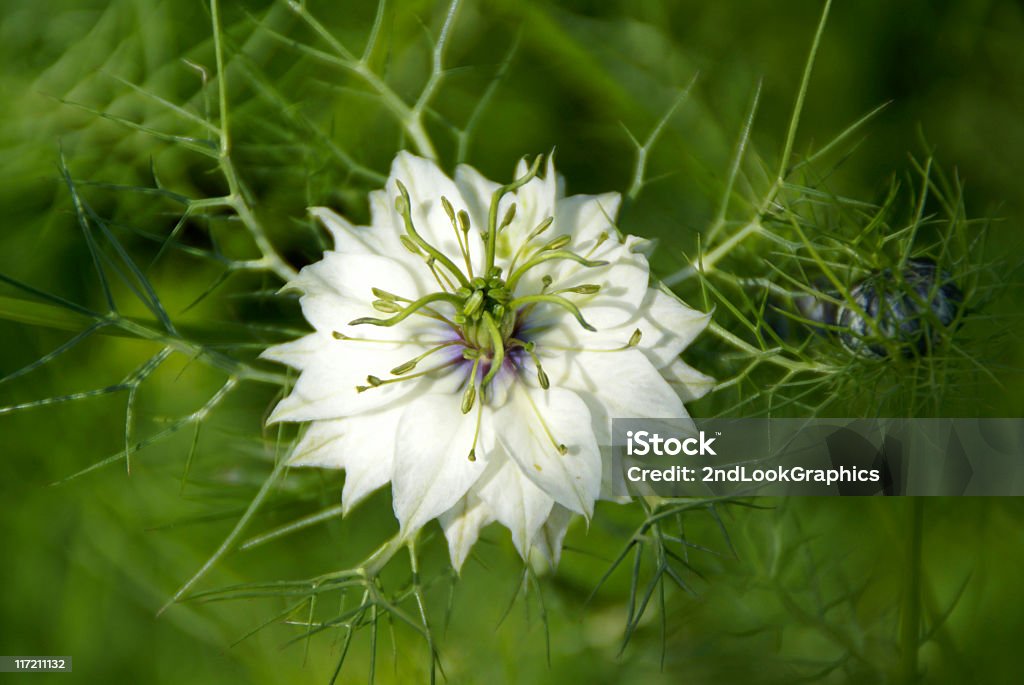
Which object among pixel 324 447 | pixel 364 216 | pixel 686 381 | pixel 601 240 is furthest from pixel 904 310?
pixel 364 216

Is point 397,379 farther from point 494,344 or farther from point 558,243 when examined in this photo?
point 558,243

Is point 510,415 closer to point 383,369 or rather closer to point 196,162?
point 383,369

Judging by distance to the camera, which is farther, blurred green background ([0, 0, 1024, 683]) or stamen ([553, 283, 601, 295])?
blurred green background ([0, 0, 1024, 683])

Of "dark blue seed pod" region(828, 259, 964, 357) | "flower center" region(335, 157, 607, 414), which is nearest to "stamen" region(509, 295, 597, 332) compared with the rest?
"flower center" region(335, 157, 607, 414)

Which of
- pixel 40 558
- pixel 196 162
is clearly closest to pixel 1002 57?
pixel 196 162

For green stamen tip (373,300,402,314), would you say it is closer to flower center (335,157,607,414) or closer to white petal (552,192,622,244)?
flower center (335,157,607,414)

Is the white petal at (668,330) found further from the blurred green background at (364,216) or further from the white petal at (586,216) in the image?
the blurred green background at (364,216)
